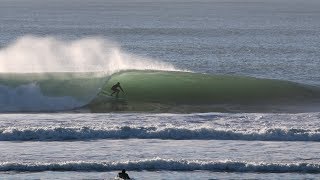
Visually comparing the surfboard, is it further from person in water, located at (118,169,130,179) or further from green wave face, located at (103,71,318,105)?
person in water, located at (118,169,130,179)

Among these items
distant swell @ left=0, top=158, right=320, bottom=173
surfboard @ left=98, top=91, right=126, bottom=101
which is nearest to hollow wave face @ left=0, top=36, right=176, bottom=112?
surfboard @ left=98, top=91, right=126, bottom=101

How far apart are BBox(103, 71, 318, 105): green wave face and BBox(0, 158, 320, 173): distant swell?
14.1 m

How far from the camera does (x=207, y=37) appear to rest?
292ft

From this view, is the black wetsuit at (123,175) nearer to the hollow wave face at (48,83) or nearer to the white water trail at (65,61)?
the hollow wave face at (48,83)

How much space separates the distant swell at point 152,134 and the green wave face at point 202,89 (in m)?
9.45

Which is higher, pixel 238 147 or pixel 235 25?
pixel 235 25

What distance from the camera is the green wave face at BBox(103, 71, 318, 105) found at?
1544 inches

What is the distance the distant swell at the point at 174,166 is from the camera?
24.0 metres

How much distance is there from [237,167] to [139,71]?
21.6 meters

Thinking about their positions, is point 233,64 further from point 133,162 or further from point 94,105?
point 133,162

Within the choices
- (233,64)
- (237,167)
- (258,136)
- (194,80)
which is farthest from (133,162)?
(233,64)

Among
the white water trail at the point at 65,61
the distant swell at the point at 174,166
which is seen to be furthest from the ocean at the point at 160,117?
the white water trail at the point at 65,61

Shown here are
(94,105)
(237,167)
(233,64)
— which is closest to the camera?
(237,167)

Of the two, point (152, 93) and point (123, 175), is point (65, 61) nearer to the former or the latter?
point (152, 93)
